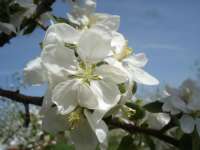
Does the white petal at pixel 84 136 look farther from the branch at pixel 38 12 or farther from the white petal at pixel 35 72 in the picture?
the branch at pixel 38 12

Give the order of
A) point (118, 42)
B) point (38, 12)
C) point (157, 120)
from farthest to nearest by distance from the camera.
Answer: point (38, 12) < point (157, 120) < point (118, 42)

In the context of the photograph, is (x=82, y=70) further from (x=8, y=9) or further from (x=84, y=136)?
(x=8, y=9)

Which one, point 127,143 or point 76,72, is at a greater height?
point 76,72

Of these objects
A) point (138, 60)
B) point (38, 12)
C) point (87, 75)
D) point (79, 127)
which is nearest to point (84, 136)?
point (79, 127)

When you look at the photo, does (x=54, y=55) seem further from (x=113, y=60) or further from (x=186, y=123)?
(x=186, y=123)

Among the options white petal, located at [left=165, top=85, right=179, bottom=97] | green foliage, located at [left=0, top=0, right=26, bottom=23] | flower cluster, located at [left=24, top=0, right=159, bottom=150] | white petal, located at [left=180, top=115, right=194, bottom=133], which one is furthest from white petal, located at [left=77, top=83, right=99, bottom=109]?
green foliage, located at [left=0, top=0, right=26, bottom=23]

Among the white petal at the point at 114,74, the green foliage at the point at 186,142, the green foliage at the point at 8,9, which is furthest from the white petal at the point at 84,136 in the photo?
the green foliage at the point at 8,9
